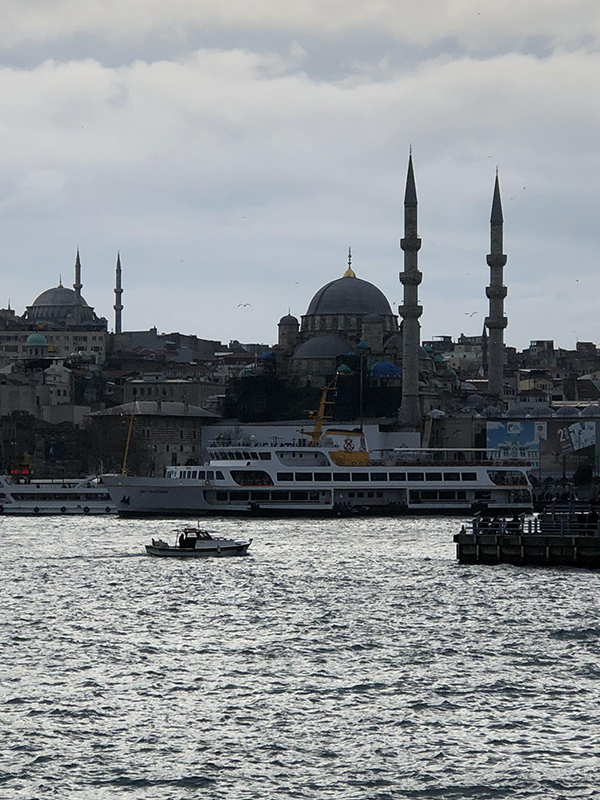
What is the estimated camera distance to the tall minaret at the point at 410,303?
11150 centimetres

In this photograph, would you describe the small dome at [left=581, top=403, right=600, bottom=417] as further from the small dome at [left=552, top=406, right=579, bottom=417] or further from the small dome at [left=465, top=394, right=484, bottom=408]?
the small dome at [left=465, top=394, right=484, bottom=408]

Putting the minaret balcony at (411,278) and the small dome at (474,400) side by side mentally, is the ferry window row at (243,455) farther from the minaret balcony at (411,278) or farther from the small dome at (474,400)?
the small dome at (474,400)

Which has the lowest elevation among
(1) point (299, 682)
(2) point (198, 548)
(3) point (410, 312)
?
(1) point (299, 682)

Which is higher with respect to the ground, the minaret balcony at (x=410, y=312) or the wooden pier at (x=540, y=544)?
the minaret balcony at (x=410, y=312)

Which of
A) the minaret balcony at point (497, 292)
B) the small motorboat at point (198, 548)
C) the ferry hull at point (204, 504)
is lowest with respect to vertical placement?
the small motorboat at point (198, 548)

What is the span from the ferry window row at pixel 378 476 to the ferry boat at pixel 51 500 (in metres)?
9.09

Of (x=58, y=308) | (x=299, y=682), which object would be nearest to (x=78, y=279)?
(x=58, y=308)

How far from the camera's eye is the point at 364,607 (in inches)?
1508

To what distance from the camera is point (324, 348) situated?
129m

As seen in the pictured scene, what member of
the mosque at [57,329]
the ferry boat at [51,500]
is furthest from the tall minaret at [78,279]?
the ferry boat at [51,500]

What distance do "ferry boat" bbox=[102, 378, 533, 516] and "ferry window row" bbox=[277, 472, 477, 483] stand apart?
0.04m

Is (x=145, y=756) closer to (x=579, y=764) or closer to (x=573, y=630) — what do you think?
(x=579, y=764)

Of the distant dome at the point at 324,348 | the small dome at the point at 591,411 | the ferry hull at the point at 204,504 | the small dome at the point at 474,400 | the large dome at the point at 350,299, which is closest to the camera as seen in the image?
the ferry hull at the point at 204,504

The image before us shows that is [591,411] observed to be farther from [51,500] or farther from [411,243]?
[51,500]
